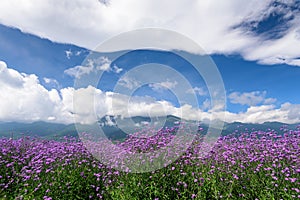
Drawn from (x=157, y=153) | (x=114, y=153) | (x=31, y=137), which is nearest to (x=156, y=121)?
(x=157, y=153)

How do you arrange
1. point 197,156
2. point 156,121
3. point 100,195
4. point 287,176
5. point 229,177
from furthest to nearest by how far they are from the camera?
point 156,121
point 197,156
point 100,195
point 229,177
point 287,176

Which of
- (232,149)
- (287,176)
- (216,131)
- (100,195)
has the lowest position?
(100,195)

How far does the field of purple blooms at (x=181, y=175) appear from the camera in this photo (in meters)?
4.26

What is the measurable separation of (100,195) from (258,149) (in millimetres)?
3823

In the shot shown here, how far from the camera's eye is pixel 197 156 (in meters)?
5.34

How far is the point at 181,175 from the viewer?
490 centimetres

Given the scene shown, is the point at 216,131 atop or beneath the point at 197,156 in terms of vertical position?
atop

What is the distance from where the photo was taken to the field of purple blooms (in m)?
4.26

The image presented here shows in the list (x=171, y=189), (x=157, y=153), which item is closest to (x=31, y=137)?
(x=157, y=153)

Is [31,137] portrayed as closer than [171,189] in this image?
No

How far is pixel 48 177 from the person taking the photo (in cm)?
504

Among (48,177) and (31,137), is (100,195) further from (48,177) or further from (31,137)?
(31,137)

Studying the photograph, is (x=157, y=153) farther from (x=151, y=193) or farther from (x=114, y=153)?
(x=114, y=153)

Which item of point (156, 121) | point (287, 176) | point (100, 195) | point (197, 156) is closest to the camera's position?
point (287, 176)
